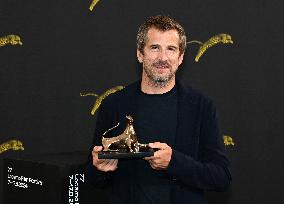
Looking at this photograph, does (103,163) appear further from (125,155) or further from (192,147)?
(192,147)

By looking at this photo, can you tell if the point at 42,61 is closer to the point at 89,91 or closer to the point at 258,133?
the point at 89,91

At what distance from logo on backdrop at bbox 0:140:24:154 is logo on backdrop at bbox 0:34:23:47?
49 cm

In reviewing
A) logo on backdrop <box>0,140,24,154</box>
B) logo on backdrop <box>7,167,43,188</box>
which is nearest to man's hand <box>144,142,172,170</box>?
logo on backdrop <box>7,167,43,188</box>

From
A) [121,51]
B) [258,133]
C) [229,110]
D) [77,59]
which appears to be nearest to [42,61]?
[77,59]

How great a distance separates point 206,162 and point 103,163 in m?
0.34

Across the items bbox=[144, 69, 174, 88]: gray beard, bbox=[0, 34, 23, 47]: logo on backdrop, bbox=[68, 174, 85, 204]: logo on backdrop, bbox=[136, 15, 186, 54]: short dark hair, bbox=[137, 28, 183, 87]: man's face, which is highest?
bbox=[0, 34, 23, 47]: logo on backdrop

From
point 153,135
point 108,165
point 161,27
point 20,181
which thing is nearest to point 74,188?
point 20,181

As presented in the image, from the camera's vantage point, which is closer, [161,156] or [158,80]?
[161,156]

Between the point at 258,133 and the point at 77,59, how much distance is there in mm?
1041

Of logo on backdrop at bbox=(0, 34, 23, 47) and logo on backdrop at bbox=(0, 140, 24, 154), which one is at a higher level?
logo on backdrop at bbox=(0, 34, 23, 47)

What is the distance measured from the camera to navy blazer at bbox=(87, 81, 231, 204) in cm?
166

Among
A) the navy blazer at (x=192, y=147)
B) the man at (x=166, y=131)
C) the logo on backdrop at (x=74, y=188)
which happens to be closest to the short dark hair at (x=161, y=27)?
the man at (x=166, y=131)

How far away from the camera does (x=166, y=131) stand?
1730 mm

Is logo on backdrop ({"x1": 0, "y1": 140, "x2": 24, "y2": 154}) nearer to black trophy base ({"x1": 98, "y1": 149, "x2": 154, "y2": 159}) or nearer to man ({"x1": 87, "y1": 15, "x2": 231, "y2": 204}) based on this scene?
man ({"x1": 87, "y1": 15, "x2": 231, "y2": 204})
